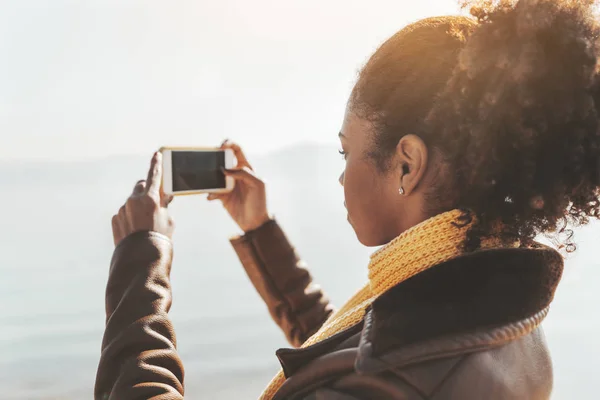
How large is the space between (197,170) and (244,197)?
0.14 metres

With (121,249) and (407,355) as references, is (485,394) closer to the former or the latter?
(407,355)

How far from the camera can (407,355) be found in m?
0.74

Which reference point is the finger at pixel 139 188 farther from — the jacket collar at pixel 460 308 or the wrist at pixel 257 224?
the jacket collar at pixel 460 308

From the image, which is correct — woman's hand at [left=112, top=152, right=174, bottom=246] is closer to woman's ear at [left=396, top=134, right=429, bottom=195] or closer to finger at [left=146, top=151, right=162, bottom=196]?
finger at [left=146, top=151, right=162, bottom=196]

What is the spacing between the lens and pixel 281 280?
1.45 metres

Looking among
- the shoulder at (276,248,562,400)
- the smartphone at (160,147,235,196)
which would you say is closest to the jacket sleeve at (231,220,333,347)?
the smartphone at (160,147,235,196)

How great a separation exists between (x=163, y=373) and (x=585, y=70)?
0.64 meters

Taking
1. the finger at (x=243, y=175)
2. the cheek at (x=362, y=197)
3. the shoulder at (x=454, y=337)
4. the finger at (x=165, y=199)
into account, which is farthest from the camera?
the finger at (x=243, y=175)

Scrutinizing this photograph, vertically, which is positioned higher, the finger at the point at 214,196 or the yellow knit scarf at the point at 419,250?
the finger at the point at 214,196

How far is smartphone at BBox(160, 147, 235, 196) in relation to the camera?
127cm

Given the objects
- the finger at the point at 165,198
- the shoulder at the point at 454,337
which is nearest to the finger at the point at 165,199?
the finger at the point at 165,198

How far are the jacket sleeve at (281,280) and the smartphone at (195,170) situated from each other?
4.6 inches

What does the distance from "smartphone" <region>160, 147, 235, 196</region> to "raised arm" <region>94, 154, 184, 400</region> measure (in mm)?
113

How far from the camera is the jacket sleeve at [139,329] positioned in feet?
3.13
